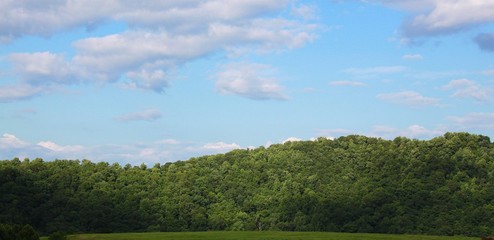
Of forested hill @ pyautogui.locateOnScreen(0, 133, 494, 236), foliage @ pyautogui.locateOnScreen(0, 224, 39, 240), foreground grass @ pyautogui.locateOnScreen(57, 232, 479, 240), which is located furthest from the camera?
forested hill @ pyautogui.locateOnScreen(0, 133, 494, 236)

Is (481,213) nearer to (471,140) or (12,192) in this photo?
(471,140)

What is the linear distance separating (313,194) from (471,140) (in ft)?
111

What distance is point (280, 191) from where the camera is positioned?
126875mm

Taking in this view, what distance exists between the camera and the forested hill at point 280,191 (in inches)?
4117

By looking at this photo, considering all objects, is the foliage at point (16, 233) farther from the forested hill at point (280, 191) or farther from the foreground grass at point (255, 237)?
the forested hill at point (280, 191)

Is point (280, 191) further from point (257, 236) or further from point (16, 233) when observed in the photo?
point (16, 233)

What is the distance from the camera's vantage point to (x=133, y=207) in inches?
4473

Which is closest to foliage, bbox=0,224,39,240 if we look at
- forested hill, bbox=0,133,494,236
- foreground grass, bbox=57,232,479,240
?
foreground grass, bbox=57,232,479,240

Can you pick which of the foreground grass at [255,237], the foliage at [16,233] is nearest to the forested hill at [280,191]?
the foreground grass at [255,237]

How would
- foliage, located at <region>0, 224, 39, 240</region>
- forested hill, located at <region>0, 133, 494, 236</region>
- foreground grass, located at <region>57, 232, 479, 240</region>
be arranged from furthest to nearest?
1. forested hill, located at <region>0, 133, 494, 236</region>
2. foreground grass, located at <region>57, 232, 479, 240</region>
3. foliage, located at <region>0, 224, 39, 240</region>

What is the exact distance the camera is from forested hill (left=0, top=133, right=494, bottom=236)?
343 feet

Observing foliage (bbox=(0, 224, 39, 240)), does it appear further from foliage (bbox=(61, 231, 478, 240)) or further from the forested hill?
the forested hill

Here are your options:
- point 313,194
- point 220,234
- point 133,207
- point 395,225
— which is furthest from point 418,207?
point 220,234

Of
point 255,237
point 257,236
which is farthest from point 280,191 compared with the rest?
point 255,237
